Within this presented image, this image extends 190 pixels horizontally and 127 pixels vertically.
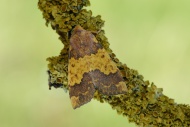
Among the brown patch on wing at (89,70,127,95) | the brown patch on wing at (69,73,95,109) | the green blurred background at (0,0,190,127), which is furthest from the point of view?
the green blurred background at (0,0,190,127)

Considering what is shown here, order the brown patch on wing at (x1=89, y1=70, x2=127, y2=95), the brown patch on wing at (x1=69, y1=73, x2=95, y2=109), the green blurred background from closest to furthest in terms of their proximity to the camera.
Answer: the brown patch on wing at (x1=89, y1=70, x2=127, y2=95) < the brown patch on wing at (x1=69, y1=73, x2=95, y2=109) < the green blurred background

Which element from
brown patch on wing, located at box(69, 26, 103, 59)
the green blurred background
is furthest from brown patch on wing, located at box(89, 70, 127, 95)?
the green blurred background

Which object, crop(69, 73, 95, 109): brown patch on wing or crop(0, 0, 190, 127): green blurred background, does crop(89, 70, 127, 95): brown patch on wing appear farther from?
crop(0, 0, 190, 127): green blurred background

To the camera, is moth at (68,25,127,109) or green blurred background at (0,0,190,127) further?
green blurred background at (0,0,190,127)

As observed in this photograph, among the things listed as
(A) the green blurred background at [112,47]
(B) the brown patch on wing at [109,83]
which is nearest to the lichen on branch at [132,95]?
(B) the brown patch on wing at [109,83]

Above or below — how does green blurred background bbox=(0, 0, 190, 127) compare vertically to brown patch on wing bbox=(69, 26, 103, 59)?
above

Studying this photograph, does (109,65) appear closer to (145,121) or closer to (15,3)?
(145,121)

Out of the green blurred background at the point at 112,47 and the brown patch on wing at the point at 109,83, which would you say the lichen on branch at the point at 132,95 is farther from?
the green blurred background at the point at 112,47

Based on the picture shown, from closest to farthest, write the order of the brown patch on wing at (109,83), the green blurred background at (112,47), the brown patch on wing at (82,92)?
1. the brown patch on wing at (109,83)
2. the brown patch on wing at (82,92)
3. the green blurred background at (112,47)
